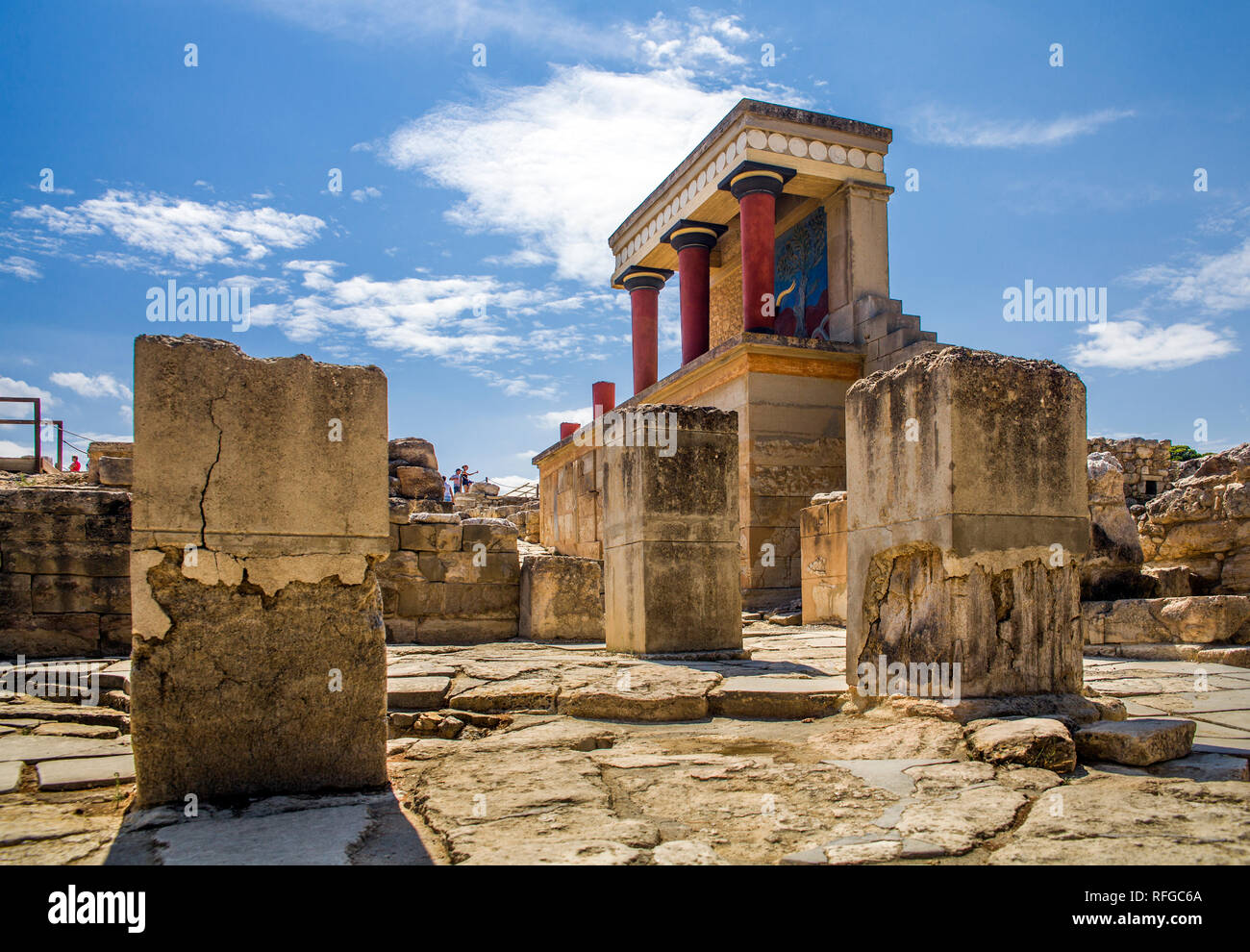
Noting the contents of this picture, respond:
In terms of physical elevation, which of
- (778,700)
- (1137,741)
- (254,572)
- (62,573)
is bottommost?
(778,700)

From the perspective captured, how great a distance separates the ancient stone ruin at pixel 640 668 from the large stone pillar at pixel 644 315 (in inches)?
441

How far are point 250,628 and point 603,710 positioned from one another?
201 cm

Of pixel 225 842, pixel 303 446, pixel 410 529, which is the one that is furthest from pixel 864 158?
pixel 225 842

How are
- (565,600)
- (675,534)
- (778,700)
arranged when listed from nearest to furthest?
(778,700)
(675,534)
(565,600)

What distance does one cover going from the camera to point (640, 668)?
529 centimetres

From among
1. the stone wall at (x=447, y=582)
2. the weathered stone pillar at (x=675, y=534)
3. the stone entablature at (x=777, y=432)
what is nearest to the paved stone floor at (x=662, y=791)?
the weathered stone pillar at (x=675, y=534)

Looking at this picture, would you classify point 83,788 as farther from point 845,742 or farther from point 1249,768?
point 1249,768

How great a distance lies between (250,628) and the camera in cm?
303

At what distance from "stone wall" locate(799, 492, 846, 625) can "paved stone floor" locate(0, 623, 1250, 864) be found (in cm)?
409

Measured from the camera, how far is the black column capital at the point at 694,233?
53.9 ft

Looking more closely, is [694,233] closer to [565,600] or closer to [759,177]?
[759,177]

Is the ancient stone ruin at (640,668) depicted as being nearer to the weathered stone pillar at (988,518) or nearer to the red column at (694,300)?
the weathered stone pillar at (988,518)

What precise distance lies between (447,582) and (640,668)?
353cm

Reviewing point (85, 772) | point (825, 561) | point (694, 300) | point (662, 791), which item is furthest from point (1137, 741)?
point (694, 300)
